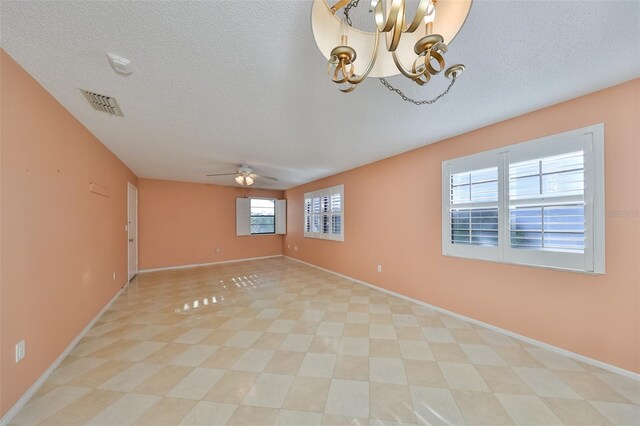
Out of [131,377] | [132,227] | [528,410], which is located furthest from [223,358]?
[132,227]

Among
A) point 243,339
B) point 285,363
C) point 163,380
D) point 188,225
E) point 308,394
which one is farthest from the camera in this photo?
point 188,225

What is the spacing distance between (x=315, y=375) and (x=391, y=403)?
60 centimetres

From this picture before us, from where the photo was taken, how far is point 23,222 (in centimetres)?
160

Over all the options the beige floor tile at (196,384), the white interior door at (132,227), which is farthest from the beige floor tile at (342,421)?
the white interior door at (132,227)

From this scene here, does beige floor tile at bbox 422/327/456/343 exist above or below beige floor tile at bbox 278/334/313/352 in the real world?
below

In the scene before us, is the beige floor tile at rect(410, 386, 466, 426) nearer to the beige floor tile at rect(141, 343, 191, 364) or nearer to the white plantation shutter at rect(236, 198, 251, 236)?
the beige floor tile at rect(141, 343, 191, 364)

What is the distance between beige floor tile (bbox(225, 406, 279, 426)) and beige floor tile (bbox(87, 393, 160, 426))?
62 centimetres

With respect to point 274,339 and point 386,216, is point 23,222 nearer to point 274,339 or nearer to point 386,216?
point 274,339

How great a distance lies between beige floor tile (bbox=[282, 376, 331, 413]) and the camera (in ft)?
5.10

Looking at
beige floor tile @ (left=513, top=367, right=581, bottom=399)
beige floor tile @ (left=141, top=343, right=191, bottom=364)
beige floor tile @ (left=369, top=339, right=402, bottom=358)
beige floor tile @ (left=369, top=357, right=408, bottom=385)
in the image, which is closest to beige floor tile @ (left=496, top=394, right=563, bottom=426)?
beige floor tile @ (left=513, top=367, right=581, bottom=399)

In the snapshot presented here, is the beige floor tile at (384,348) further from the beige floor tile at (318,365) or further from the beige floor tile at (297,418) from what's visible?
the beige floor tile at (297,418)

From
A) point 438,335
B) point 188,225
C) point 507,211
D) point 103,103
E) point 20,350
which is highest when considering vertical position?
point 103,103

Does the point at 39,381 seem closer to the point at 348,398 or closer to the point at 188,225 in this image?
the point at 348,398

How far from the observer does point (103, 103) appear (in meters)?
2.04
